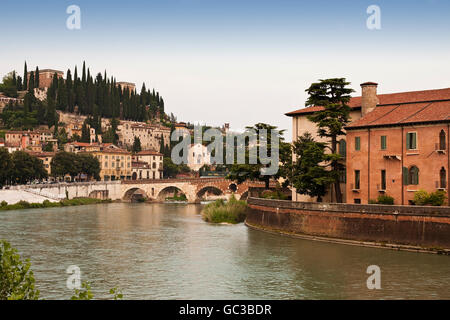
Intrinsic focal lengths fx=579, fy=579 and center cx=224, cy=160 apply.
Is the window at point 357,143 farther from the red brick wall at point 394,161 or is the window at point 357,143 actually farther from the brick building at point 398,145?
the red brick wall at point 394,161

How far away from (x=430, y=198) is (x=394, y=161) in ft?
10.8

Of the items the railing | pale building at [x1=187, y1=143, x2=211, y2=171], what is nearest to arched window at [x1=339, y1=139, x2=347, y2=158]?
the railing

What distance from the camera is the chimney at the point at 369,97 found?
3409 cm

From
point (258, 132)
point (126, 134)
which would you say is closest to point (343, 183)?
point (258, 132)

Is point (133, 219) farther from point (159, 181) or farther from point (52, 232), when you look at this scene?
point (159, 181)

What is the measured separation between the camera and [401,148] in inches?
1161

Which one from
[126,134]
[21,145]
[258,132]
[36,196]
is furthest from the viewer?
[126,134]

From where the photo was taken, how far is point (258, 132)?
46.8m

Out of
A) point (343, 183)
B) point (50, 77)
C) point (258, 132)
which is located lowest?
point (343, 183)

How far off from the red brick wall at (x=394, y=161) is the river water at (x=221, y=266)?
4237 mm

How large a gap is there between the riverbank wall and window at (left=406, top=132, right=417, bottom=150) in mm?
3915

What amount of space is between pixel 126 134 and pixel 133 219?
87.6 metres

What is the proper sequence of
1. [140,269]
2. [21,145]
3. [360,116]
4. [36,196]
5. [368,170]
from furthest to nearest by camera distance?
[21,145], [36,196], [360,116], [368,170], [140,269]

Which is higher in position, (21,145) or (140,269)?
(21,145)
